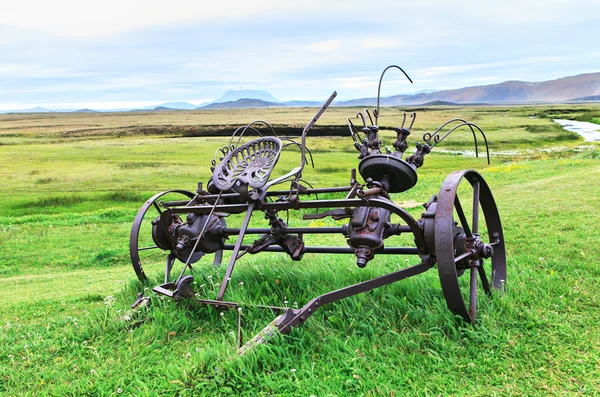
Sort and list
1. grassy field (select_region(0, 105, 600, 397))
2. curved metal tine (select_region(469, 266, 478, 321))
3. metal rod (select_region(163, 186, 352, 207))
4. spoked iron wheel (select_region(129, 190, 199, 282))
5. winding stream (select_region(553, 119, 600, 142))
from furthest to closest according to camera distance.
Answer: winding stream (select_region(553, 119, 600, 142))
spoked iron wheel (select_region(129, 190, 199, 282))
metal rod (select_region(163, 186, 352, 207))
curved metal tine (select_region(469, 266, 478, 321))
grassy field (select_region(0, 105, 600, 397))

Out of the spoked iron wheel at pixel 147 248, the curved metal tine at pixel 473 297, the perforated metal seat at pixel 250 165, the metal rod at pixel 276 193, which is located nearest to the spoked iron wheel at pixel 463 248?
the curved metal tine at pixel 473 297

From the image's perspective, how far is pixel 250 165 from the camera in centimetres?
560

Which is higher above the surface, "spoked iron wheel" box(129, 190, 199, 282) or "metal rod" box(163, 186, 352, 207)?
"metal rod" box(163, 186, 352, 207)

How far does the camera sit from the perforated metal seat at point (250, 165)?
5.27 metres

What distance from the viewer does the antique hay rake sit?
4445 mm

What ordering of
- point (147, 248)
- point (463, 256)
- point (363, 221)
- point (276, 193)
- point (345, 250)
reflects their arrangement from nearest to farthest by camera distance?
point (463, 256)
point (363, 221)
point (345, 250)
point (276, 193)
point (147, 248)

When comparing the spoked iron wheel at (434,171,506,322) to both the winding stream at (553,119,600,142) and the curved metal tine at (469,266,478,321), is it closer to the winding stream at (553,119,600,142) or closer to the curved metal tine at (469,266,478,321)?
the curved metal tine at (469,266,478,321)

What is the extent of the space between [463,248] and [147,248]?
4400mm

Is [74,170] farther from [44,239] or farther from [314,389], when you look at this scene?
[314,389]

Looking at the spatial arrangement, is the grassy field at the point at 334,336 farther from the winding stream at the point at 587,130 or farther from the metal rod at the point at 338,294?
the winding stream at the point at 587,130

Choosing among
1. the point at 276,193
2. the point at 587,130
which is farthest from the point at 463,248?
the point at 587,130

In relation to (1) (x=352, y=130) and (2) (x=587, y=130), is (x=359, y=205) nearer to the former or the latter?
(1) (x=352, y=130)

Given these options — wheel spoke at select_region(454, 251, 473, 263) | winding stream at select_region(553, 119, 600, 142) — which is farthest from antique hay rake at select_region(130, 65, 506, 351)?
winding stream at select_region(553, 119, 600, 142)

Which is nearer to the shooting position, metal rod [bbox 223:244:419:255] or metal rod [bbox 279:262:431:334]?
metal rod [bbox 279:262:431:334]
